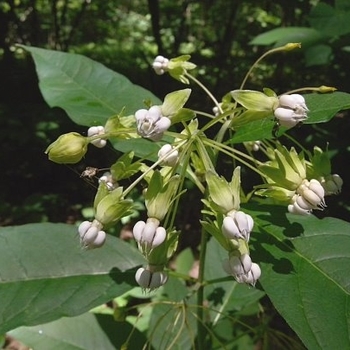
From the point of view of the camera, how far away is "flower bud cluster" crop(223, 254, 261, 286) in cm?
66

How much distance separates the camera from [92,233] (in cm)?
69

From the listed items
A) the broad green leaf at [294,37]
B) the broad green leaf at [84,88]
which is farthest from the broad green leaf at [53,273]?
the broad green leaf at [294,37]

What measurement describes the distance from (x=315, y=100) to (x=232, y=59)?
4493 millimetres

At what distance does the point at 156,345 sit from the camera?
1.20 meters

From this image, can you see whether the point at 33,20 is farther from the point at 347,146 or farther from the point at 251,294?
the point at 251,294

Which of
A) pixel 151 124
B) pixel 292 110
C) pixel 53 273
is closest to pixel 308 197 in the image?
pixel 292 110

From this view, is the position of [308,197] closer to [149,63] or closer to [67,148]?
[67,148]

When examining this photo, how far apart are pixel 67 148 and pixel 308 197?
31 centimetres

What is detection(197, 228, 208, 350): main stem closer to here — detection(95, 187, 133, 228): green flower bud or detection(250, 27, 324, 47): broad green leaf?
detection(95, 187, 133, 228): green flower bud

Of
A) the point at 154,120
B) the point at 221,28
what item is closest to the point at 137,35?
the point at 221,28

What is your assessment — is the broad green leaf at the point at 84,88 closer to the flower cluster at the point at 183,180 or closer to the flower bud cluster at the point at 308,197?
the flower cluster at the point at 183,180

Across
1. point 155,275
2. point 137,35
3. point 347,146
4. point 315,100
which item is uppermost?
point 315,100

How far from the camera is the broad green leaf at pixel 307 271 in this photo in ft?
2.20

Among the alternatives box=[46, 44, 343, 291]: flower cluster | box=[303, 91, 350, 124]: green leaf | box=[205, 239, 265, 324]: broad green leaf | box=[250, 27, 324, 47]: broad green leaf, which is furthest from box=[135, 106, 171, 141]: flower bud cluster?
box=[250, 27, 324, 47]: broad green leaf
